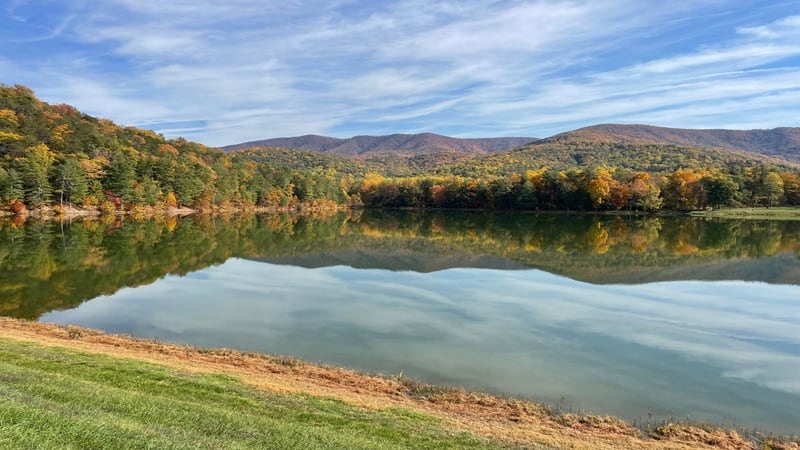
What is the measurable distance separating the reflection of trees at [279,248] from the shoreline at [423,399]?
8427 mm

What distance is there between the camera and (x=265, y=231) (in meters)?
67.3

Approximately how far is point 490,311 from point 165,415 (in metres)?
16.5

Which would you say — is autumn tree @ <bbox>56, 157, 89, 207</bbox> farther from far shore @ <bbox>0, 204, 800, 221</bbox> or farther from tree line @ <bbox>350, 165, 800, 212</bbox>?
tree line @ <bbox>350, 165, 800, 212</bbox>

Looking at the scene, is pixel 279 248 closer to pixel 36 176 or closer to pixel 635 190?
pixel 36 176

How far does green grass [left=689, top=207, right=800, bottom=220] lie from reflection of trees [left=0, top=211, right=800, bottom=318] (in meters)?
23.1

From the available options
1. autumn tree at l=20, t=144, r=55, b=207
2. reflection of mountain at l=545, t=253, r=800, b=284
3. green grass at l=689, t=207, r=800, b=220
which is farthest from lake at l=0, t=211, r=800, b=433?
green grass at l=689, t=207, r=800, b=220

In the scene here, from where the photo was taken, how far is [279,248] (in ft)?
157

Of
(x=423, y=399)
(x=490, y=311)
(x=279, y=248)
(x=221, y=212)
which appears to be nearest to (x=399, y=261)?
(x=279, y=248)

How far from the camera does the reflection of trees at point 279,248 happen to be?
28266 mm

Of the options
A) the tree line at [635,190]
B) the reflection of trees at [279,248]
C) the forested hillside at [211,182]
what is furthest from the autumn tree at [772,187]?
the reflection of trees at [279,248]

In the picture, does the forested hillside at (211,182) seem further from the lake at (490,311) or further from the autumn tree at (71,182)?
the lake at (490,311)

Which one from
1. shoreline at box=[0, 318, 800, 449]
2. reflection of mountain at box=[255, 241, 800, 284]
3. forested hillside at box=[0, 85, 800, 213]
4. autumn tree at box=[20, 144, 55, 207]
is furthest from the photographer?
forested hillside at box=[0, 85, 800, 213]

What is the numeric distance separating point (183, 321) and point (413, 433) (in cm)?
1405

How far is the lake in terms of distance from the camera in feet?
47.4
